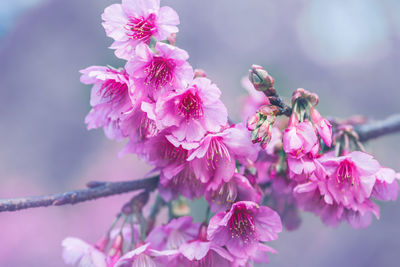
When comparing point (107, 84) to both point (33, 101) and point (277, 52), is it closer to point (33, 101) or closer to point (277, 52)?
point (33, 101)

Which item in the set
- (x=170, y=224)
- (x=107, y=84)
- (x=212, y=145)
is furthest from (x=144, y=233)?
(x=107, y=84)

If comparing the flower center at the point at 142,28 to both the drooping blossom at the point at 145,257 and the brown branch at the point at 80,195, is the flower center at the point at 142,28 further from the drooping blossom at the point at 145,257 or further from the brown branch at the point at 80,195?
the drooping blossom at the point at 145,257

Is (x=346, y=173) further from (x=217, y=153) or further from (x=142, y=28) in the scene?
(x=142, y=28)

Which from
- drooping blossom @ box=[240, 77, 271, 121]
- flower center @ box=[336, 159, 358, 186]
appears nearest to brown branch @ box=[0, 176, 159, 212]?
flower center @ box=[336, 159, 358, 186]

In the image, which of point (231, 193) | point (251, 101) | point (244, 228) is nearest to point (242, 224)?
point (244, 228)

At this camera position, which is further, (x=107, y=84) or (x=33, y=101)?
(x=33, y=101)

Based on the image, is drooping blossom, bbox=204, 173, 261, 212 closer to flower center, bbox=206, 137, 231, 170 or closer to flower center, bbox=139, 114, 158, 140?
flower center, bbox=206, 137, 231, 170

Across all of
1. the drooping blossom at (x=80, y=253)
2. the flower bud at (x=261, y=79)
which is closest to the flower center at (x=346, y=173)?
the flower bud at (x=261, y=79)
